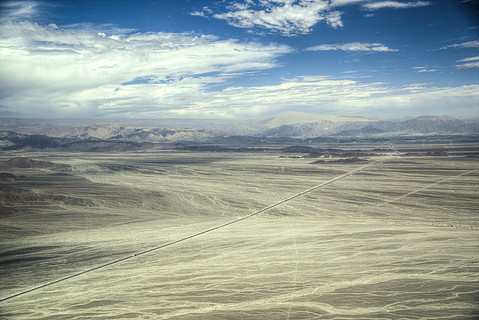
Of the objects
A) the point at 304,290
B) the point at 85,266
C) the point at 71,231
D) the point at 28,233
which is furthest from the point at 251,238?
the point at 28,233

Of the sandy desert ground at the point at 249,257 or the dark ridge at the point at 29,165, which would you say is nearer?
the sandy desert ground at the point at 249,257

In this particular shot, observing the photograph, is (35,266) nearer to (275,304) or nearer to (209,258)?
(209,258)

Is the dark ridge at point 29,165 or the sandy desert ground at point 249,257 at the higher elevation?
the dark ridge at point 29,165

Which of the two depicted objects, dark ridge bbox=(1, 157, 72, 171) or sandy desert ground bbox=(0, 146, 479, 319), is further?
dark ridge bbox=(1, 157, 72, 171)

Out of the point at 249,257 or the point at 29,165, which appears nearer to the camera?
the point at 249,257

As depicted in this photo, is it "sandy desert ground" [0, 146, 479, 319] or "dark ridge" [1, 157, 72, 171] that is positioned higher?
"dark ridge" [1, 157, 72, 171]

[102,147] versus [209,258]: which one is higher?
[102,147]

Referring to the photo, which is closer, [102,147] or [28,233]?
[28,233]

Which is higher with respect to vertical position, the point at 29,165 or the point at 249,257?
the point at 29,165
